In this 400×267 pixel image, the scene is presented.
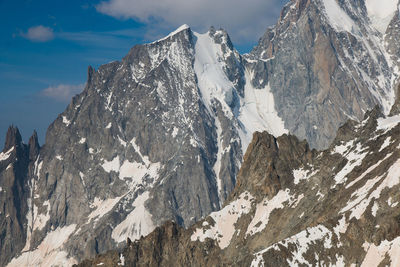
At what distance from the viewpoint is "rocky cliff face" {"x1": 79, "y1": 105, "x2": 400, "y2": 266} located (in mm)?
131000

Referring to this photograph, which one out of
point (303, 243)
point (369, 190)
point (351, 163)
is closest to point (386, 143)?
point (351, 163)

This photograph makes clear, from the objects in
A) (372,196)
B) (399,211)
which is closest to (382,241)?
(399,211)

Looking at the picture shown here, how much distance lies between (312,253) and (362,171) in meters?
40.3

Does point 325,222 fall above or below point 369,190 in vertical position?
below

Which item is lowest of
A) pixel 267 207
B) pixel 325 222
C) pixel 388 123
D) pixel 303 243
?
pixel 303 243

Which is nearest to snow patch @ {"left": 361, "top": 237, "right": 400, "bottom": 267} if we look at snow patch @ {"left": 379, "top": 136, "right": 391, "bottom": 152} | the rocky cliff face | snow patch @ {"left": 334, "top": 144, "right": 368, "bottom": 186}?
the rocky cliff face

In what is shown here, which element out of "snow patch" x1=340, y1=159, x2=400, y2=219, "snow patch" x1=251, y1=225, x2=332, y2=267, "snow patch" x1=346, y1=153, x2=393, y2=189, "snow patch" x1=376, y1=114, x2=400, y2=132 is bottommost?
"snow patch" x1=251, y1=225, x2=332, y2=267

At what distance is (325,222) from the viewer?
142125 millimetres

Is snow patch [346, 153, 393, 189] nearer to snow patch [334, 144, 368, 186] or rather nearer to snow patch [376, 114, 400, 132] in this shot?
snow patch [334, 144, 368, 186]

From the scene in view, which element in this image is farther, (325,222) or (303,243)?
(325,222)

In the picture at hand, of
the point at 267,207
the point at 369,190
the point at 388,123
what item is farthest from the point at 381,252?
the point at 267,207

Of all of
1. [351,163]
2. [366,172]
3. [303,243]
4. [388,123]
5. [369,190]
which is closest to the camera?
[303,243]

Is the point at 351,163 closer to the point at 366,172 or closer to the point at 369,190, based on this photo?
the point at 366,172

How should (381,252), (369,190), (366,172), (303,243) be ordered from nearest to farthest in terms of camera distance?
1. (381,252)
2. (303,243)
3. (369,190)
4. (366,172)
